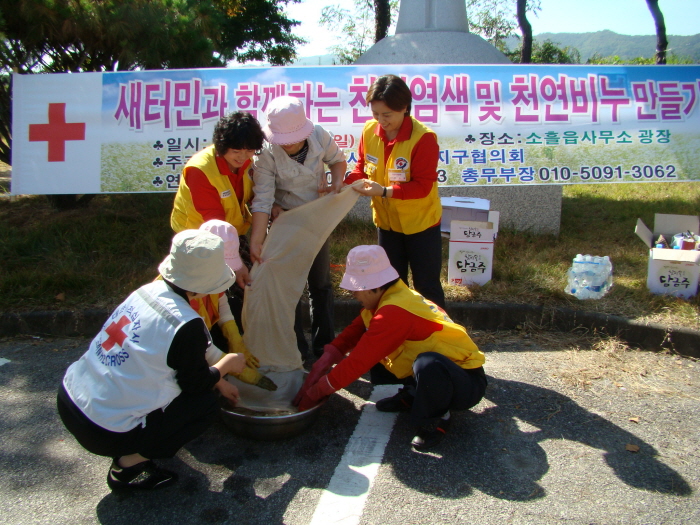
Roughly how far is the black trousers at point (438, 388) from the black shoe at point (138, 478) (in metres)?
1.10

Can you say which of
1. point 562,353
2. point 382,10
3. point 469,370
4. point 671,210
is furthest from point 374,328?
point 382,10

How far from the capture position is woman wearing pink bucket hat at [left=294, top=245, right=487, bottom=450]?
2508mm

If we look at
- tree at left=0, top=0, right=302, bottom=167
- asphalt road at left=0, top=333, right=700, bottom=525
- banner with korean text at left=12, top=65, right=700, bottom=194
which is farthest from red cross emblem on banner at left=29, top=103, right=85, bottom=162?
asphalt road at left=0, top=333, right=700, bottom=525

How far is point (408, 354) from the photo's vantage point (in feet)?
8.78

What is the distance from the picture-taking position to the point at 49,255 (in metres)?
4.86

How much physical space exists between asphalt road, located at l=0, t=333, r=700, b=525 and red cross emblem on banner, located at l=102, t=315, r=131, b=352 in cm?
66

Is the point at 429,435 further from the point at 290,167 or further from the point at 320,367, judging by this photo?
the point at 290,167

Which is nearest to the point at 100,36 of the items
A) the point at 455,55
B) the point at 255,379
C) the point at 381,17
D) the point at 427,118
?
the point at 427,118

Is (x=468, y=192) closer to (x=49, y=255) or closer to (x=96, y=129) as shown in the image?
(x=96, y=129)

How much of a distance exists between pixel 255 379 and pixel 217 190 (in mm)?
991

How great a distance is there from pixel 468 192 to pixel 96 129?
352cm

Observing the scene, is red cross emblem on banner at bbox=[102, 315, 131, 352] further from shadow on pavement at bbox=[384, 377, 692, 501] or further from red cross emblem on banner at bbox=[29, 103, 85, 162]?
red cross emblem on banner at bbox=[29, 103, 85, 162]

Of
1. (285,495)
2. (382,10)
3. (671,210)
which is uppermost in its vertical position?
(382,10)

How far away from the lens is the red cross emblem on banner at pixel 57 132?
15.4 ft
